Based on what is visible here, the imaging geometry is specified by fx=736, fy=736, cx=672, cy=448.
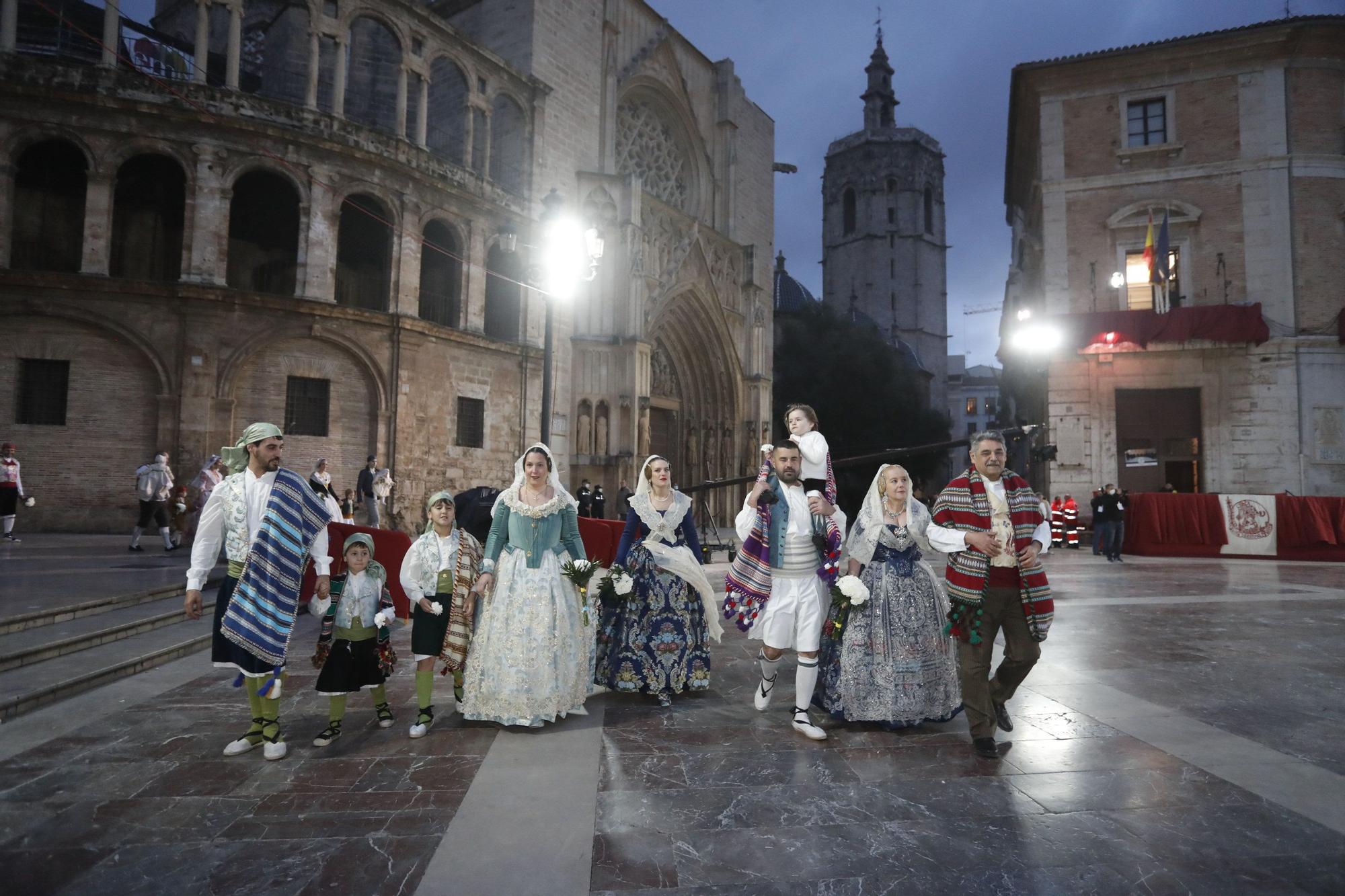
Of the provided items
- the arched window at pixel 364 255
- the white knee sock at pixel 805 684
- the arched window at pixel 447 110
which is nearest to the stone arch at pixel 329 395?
the arched window at pixel 364 255

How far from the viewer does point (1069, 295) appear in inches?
776

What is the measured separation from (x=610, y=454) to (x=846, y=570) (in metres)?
16.8

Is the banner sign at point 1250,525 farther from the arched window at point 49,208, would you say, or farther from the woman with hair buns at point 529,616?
the arched window at point 49,208

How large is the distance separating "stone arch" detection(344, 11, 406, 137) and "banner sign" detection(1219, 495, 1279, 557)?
22.5m

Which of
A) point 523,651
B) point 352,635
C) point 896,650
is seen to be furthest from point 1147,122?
point 352,635

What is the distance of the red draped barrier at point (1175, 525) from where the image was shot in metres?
16.5

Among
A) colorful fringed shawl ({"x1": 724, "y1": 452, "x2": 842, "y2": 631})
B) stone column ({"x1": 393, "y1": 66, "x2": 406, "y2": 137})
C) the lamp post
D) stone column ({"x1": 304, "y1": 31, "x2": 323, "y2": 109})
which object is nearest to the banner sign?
the lamp post

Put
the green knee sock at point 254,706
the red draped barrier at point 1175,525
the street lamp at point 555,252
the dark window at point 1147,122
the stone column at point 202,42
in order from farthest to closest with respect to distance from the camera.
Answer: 1. the dark window at point 1147,122
2. the red draped barrier at point 1175,525
3. the stone column at point 202,42
4. the street lamp at point 555,252
5. the green knee sock at point 254,706

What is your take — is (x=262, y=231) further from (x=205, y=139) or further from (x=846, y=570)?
(x=846, y=570)

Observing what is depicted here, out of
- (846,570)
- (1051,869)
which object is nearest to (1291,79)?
(846,570)

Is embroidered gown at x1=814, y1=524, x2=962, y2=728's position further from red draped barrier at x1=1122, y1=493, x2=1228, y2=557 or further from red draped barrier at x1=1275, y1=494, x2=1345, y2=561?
red draped barrier at x1=1275, y1=494, x2=1345, y2=561

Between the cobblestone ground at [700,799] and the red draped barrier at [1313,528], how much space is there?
525 inches

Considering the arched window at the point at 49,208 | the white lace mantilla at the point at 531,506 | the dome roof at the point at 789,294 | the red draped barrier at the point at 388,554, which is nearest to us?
the white lace mantilla at the point at 531,506

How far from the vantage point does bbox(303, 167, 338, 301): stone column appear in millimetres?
16375
